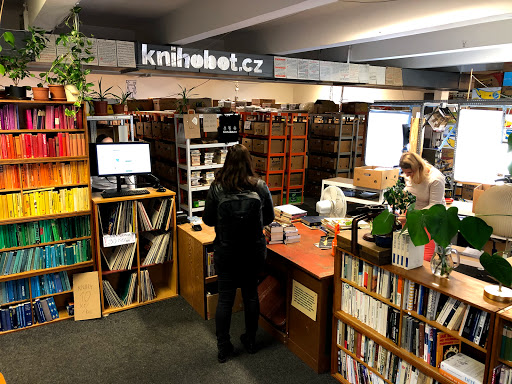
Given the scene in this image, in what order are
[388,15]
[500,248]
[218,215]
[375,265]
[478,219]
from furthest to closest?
[388,15] < [500,248] < [218,215] < [375,265] < [478,219]

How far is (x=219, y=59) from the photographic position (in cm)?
671

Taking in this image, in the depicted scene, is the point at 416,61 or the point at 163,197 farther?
the point at 416,61

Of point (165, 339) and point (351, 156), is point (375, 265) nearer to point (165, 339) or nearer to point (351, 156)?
point (165, 339)

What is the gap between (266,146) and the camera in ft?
23.9

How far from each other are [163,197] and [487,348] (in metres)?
2.93

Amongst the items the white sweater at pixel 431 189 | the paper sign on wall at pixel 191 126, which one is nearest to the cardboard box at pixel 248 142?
the paper sign on wall at pixel 191 126

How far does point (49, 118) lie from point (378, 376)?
325cm

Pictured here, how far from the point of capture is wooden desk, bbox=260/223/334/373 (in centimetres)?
280

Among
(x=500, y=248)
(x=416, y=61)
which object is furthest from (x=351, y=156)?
(x=500, y=248)

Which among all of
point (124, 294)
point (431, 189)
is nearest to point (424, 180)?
point (431, 189)

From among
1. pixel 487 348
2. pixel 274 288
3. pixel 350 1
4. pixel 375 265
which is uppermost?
pixel 350 1

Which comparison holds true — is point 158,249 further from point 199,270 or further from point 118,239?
point 199,270

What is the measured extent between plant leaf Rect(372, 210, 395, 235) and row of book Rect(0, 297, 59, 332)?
9.72 ft

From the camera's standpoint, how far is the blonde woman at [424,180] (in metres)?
3.81
